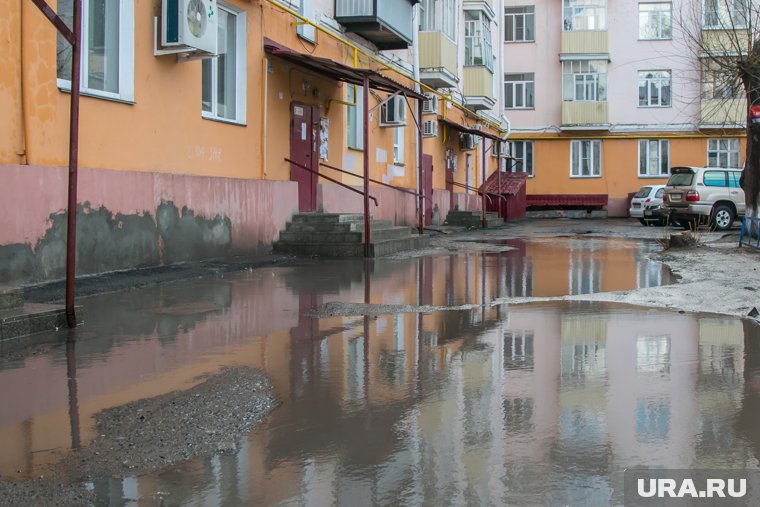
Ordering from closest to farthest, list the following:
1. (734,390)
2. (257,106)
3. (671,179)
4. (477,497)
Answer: (477,497) < (734,390) < (257,106) < (671,179)

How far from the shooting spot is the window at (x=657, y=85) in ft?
131

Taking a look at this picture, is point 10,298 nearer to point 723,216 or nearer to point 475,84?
point 723,216

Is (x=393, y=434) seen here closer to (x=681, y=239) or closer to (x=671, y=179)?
(x=681, y=239)

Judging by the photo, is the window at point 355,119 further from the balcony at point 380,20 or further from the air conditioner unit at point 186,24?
the air conditioner unit at point 186,24

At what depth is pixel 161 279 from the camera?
34.1 ft

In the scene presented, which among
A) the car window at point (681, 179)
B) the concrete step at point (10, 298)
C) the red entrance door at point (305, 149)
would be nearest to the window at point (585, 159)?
the car window at point (681, 179)

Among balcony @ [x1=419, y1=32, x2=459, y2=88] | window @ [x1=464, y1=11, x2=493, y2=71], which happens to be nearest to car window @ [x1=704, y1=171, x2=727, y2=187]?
balcony @ [x1=419, y1=32, x2=459, y2=88]

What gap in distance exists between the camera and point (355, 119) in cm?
1978

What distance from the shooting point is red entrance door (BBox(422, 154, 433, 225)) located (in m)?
25.7

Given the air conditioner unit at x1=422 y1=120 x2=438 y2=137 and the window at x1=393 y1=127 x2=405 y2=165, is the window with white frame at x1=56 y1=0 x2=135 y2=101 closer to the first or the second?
the window at x1=393 y1=127 x2=405 y2=165

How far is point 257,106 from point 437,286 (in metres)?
5.98

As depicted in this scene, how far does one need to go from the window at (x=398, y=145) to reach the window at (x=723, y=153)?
2192 cm

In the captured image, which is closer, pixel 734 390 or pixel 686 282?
pixel 734 390

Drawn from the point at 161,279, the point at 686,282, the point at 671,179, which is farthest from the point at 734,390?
the point at 671,179
